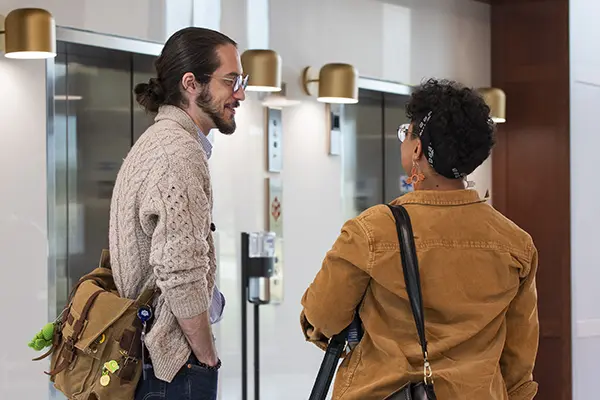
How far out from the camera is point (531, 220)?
23.4ft

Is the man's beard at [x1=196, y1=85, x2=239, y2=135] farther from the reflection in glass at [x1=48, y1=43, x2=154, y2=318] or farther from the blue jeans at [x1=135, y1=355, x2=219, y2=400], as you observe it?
the reflection in glass at [x1=48, y1=43, x2=154, y2=318]

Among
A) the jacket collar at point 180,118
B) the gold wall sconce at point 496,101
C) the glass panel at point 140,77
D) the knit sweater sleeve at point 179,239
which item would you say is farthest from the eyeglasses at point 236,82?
the gold wall sconce at point 496,101

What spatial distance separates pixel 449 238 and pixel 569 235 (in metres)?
4.70

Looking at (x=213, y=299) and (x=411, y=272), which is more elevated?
(x=411, y=272)

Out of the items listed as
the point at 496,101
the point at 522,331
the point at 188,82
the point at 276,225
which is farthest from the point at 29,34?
the point at 496,101

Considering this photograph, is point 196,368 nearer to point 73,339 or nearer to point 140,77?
point 73,339

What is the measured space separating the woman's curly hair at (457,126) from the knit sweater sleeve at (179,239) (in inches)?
25.2

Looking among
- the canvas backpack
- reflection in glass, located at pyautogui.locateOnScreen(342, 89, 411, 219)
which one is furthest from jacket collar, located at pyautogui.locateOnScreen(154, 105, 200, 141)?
reflection in glass, located at pyautogui.locateOnScreen(342, 89, 411, 219)

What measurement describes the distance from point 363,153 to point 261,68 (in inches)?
61.1

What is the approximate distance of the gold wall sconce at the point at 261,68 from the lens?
16.7 ft

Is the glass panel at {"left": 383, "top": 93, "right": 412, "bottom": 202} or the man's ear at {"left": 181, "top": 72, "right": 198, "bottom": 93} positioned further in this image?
the glass panel at {"left": 383, "top": 93, "right": 412, "bottom": 202}

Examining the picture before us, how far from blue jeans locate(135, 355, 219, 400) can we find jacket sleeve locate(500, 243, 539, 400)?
0.84 metres

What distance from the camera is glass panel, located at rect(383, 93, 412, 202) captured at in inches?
264

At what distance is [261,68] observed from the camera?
5.11 metres
